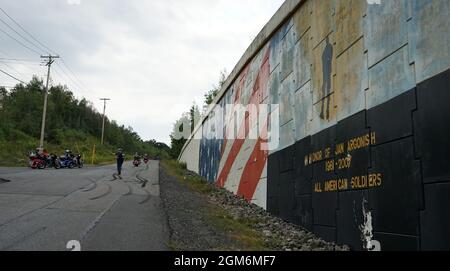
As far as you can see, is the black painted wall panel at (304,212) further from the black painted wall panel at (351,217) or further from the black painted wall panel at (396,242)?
the black painted wall panel at (396,242)

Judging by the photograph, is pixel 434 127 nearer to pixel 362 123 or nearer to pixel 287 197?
pixel 362 123

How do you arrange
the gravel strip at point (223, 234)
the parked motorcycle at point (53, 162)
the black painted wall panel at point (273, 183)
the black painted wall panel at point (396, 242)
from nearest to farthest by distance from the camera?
the black painted wall panel at point (396, 242), the gravel strip at point (223, 234), the black painted wall panel at point (273, 183), the parked motorcycle at point (53, 162)

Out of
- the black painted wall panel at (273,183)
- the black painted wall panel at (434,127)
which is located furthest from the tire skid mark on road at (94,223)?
the black painted wall panel at (434,127)

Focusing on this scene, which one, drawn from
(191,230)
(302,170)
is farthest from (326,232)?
(191,230)

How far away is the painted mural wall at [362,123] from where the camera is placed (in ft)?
17.4

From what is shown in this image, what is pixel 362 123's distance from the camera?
23.0 feet

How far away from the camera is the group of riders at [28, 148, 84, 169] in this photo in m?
32.1

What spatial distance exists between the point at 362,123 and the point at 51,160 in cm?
3178

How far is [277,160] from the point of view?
450 inches

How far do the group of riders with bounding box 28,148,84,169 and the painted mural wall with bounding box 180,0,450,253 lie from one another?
23793mm

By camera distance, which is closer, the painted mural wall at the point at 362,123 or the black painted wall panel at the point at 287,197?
the painted mural wall at the point at 362,123

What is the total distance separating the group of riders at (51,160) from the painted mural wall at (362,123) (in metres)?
23.8

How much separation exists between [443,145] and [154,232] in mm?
5161

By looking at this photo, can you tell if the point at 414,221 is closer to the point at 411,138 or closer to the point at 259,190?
the point at 411,138
